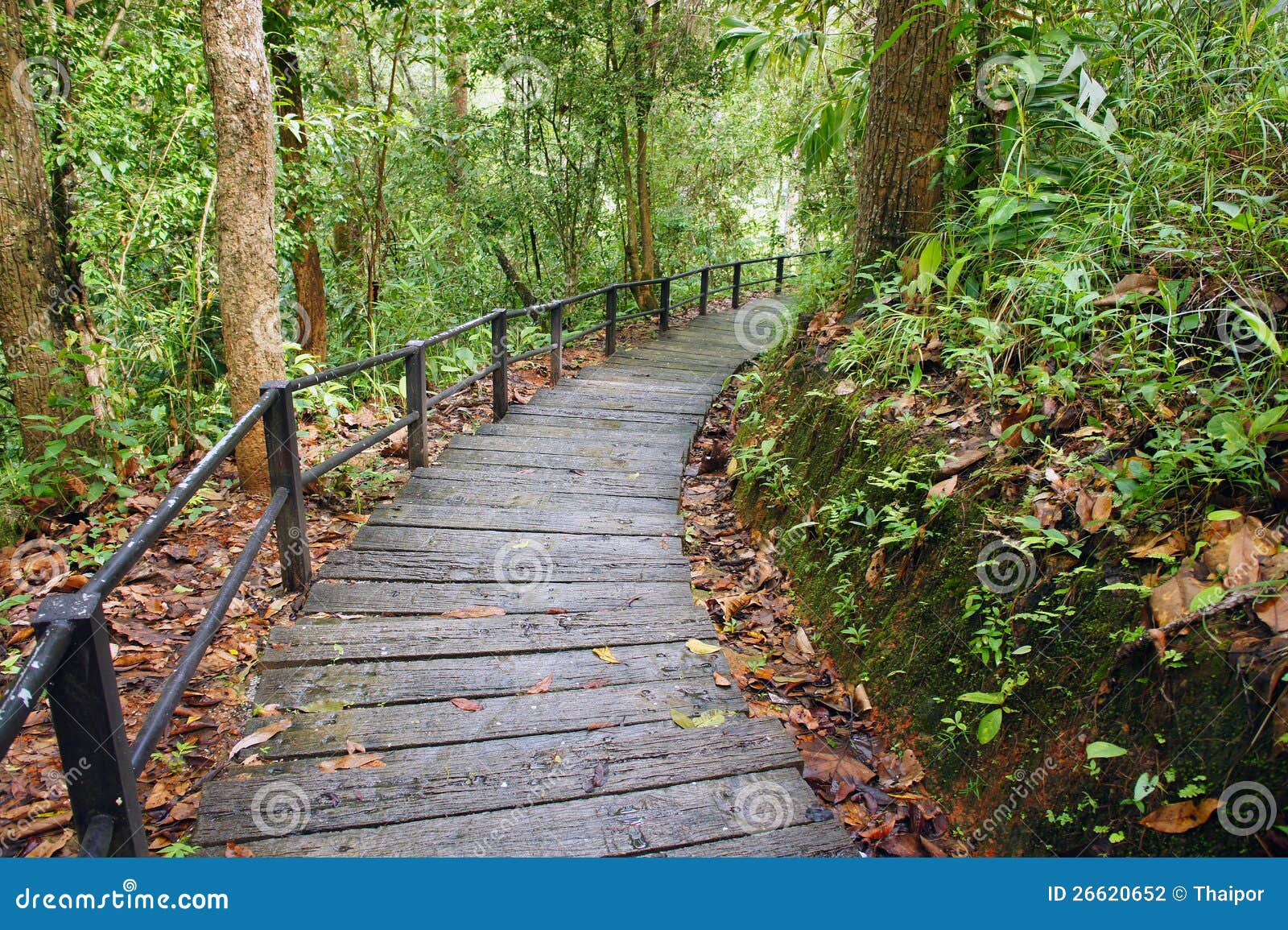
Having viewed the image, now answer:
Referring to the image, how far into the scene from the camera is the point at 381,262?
428 inches

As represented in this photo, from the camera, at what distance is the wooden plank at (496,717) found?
109 inches

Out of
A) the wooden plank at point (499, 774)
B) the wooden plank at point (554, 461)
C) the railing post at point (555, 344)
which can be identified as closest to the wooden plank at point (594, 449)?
the wooden plank at point (554, 461)

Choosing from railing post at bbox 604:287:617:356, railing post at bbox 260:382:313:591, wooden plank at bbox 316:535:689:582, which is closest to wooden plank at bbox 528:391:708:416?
railing post at bbox 604:287:617:356

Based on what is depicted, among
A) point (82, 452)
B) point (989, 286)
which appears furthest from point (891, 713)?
point (82, 452)

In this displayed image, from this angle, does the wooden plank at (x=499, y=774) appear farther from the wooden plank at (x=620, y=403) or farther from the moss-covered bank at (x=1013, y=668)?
the wooden plank at (x=620, y=403)

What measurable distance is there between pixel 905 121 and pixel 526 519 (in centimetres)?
347

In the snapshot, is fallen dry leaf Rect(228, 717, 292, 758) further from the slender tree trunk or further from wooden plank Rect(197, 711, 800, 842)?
the slender tree trunk

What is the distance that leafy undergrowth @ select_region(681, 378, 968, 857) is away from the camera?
2615 mm

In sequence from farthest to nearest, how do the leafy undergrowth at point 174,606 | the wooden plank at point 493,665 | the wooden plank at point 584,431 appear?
the wooden plank at point 584,431 → the wooden plank at point 493,665 → the leafy undergrowth at point 174,606

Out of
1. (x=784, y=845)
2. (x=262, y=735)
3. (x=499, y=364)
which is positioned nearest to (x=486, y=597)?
(x=262, y=735)

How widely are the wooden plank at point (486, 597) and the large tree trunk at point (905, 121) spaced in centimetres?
289

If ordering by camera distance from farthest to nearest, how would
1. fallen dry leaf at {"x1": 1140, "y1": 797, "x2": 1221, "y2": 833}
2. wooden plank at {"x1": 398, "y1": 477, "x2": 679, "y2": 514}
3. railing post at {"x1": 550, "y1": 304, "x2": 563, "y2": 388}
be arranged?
railing post at {"x1": 550, "y1": 304, "x2": 563, "y2": 388}, wooden plank at {"x1": 398, "y1": 477, "x2": 679, "y2": 514}, fallen dry leaf at {"x1": 1140, "y1": 797, "x2": 1221, "y2": 833}

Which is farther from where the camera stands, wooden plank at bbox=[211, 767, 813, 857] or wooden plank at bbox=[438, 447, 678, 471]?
wooden plank at bbox=[438, 447, 678, 471]

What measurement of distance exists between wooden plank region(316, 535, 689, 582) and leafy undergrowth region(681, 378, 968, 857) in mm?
356
